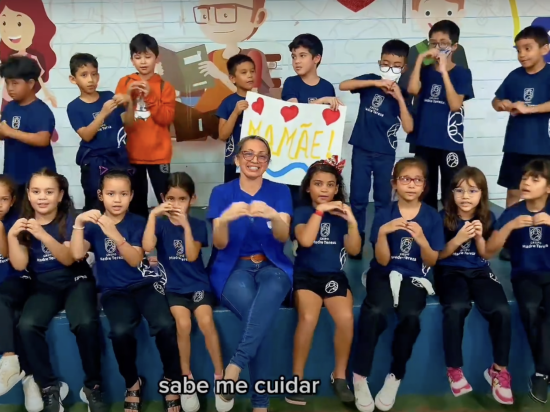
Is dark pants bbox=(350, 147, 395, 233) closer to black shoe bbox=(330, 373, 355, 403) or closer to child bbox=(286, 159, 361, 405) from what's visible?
child bbox=(286, 159, 361, 405)

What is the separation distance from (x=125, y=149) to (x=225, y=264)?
3.51 ft

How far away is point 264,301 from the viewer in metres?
2.30

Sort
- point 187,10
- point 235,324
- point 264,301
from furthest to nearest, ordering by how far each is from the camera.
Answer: point 187,10
point 235,324
point 264,301

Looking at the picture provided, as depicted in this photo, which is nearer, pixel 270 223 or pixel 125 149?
pixel 270 223

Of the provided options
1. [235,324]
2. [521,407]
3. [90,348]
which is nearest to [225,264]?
[235,324]

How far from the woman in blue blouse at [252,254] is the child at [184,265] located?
8 cm

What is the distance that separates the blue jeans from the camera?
2.25 metres

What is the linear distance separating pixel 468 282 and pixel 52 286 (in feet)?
6.09

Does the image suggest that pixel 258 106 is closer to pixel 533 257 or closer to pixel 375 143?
pixel 375 143

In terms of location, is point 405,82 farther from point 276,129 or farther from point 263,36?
point 263,36

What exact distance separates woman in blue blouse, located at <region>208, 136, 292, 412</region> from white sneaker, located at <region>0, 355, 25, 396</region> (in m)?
0.87

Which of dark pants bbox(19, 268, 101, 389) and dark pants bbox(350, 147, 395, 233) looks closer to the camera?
dark pants bbox(19, 268, 101, 389)

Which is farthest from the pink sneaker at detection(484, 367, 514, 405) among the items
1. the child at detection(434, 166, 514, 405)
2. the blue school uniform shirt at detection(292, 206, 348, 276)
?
the blue school uniform shirt at detection(292, 206, 348, 276)

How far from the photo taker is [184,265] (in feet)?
8.20
